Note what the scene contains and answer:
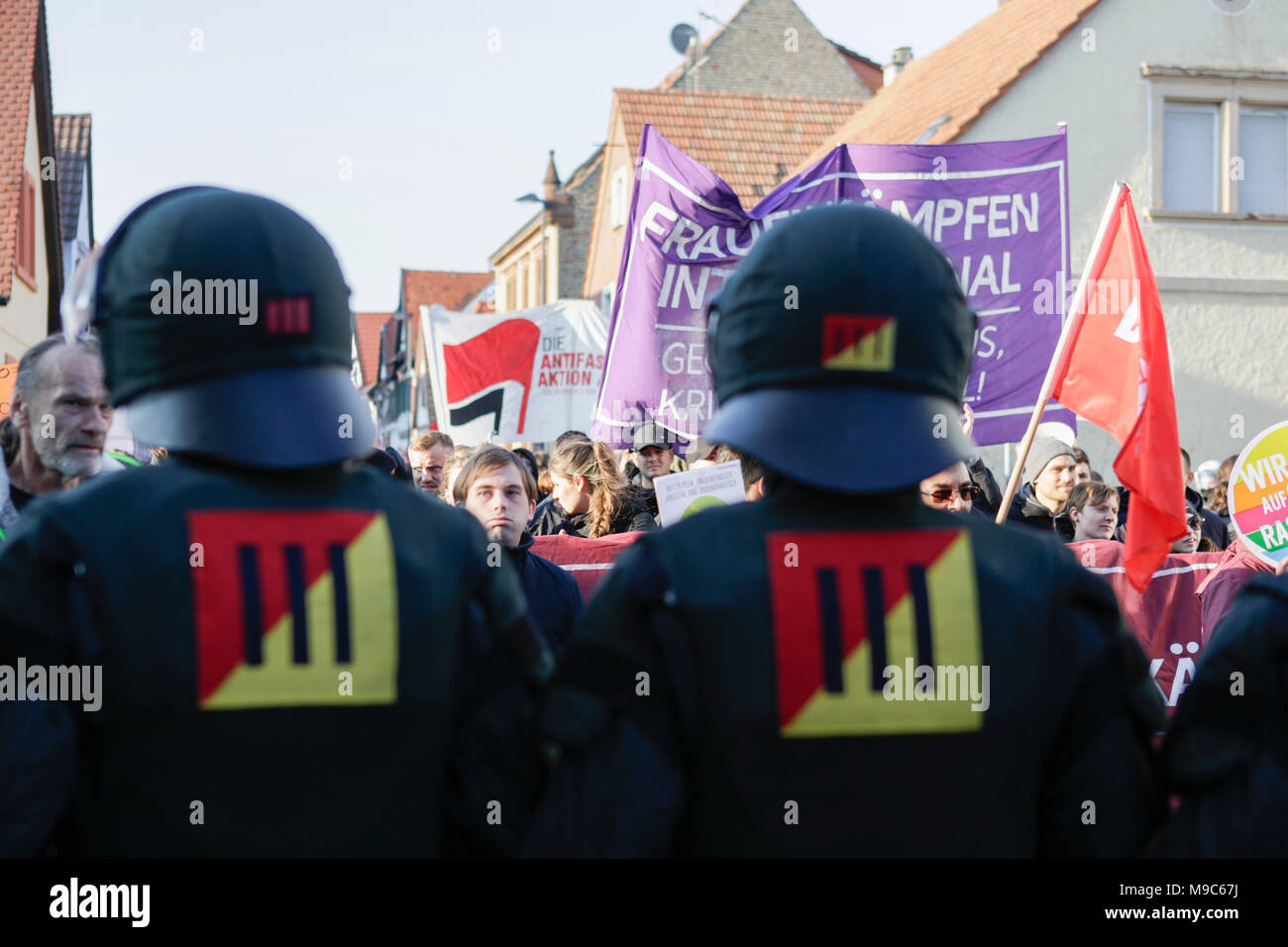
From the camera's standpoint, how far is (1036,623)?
189 centimetres

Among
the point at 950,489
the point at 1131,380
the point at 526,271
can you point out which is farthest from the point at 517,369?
the point at 526,271

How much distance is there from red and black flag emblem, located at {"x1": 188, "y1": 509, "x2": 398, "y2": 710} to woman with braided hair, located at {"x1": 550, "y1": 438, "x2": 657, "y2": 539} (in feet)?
16.4

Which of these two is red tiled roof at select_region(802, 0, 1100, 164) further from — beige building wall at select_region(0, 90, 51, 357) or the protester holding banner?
the protester holding banner

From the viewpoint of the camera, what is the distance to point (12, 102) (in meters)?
21.1

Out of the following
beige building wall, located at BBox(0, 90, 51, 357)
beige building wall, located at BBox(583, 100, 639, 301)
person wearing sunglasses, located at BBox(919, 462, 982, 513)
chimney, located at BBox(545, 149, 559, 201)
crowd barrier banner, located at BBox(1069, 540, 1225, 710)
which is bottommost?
crowd barrier banner, located at BBox(1069, 540, 1225, 710)

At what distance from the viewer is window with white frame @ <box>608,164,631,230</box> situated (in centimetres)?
3209

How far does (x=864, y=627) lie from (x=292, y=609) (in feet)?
2.49

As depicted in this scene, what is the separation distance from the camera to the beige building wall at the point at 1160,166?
1884cm

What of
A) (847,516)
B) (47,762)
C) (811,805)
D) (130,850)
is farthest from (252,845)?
(847,516)

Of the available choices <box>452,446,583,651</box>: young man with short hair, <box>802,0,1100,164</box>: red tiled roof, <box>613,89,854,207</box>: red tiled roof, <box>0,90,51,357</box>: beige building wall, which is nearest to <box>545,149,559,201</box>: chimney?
<box>613,89,854,207</box>: red tiled roof

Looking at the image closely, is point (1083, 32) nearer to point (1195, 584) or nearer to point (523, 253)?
point (1195, 584)

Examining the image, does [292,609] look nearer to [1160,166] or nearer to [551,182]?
[1160,166]
